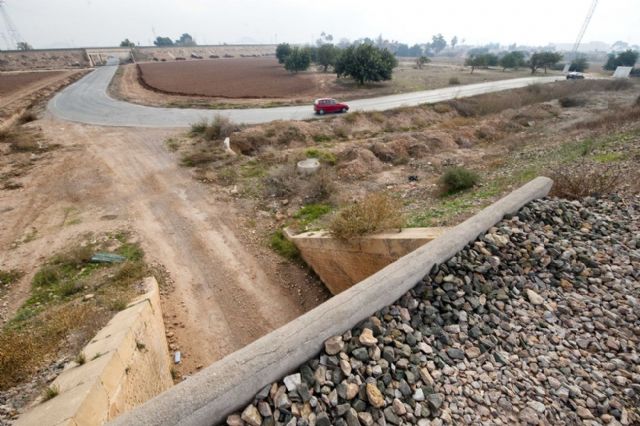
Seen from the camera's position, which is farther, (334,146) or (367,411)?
(334,146)

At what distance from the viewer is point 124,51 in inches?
3472

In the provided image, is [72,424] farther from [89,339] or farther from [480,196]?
[480,196]

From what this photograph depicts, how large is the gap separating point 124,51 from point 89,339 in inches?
4248

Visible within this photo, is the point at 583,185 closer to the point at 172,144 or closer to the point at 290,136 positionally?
the point at 290,136

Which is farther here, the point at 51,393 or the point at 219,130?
the point at 219,130

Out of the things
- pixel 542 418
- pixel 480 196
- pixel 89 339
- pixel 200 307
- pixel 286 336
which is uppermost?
pixel 286 336

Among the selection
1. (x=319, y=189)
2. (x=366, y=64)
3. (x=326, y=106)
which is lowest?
(x=319, y=189)

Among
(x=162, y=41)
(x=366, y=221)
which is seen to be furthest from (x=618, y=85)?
(x=162, y=41)

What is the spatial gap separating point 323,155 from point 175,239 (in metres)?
8.58

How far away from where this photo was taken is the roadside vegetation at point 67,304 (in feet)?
18.2

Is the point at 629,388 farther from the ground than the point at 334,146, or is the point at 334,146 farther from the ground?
the point at 629,388

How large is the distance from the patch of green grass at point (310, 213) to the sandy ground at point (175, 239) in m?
1.86

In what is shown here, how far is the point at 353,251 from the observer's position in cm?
774

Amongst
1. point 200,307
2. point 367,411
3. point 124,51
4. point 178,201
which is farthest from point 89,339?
point 124,51
